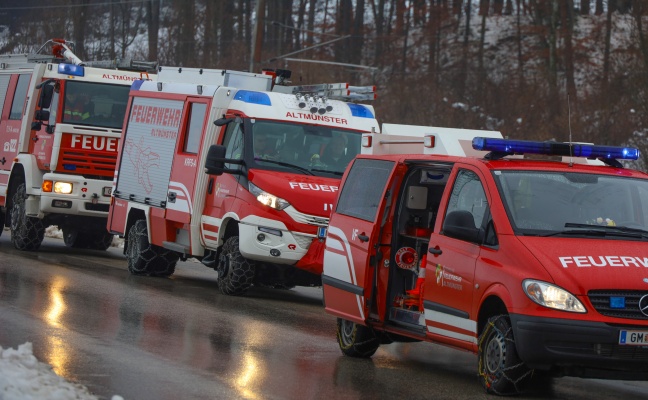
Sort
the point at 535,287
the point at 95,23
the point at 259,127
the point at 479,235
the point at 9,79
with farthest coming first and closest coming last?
1. the point at 95,23
2. the point at 9,79
3. the point at 259,127
4. the point at 479,235
5. the point at 535,287

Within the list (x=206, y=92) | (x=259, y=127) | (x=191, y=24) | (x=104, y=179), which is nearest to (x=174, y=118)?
(x=206, y=92)

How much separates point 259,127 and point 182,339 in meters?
5.31

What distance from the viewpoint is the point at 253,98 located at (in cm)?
1661

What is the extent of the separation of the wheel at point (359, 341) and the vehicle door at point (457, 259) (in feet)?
4.21

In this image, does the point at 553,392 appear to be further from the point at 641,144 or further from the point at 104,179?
the point at 641,144

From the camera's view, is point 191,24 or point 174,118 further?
point 191,24

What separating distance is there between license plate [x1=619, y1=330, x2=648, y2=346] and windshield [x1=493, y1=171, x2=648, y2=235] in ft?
3.33

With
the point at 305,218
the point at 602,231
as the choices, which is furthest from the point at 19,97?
the point at 602,231

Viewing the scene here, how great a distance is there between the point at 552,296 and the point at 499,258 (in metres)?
0.60

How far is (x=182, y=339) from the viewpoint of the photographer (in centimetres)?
1145

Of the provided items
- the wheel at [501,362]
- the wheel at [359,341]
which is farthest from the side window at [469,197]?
the wheel at [359,341]

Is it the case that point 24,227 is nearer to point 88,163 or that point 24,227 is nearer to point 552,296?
point 88,163

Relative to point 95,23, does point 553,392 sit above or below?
below

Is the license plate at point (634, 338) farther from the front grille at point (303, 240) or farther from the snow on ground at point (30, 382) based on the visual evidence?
the front grille at point (303, 240)
